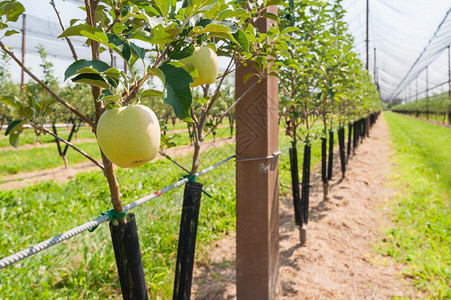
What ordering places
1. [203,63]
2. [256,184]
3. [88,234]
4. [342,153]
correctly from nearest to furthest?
1. [203,63]
2. [256,184]
3. [88,234]
4. [342,153]

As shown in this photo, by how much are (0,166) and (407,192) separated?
921 cm

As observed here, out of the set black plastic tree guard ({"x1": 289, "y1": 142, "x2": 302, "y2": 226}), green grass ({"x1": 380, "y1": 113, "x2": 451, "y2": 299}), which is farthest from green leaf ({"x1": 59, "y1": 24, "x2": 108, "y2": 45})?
green grass ({"x1": 380, "y1": 113, "x2": 451, "y2": 299})

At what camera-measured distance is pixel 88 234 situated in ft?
9.02

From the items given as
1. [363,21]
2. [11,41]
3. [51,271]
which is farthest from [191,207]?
[363,21]

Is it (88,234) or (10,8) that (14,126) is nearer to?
(10,8)

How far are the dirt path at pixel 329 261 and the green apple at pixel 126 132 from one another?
1.75m

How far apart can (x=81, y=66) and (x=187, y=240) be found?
801mm

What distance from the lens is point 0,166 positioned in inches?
312

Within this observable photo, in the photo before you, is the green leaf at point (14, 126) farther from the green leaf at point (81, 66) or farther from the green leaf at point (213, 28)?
the green leaf at point (213, 28)

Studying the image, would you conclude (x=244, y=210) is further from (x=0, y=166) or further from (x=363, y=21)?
(x=363, y=21)

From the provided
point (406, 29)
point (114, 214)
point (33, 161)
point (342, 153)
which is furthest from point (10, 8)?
point (406, 29)

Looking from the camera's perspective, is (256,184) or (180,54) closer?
(180,54)

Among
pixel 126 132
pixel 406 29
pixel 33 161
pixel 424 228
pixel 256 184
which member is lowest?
pixel 424 228

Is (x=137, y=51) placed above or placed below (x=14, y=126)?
above
